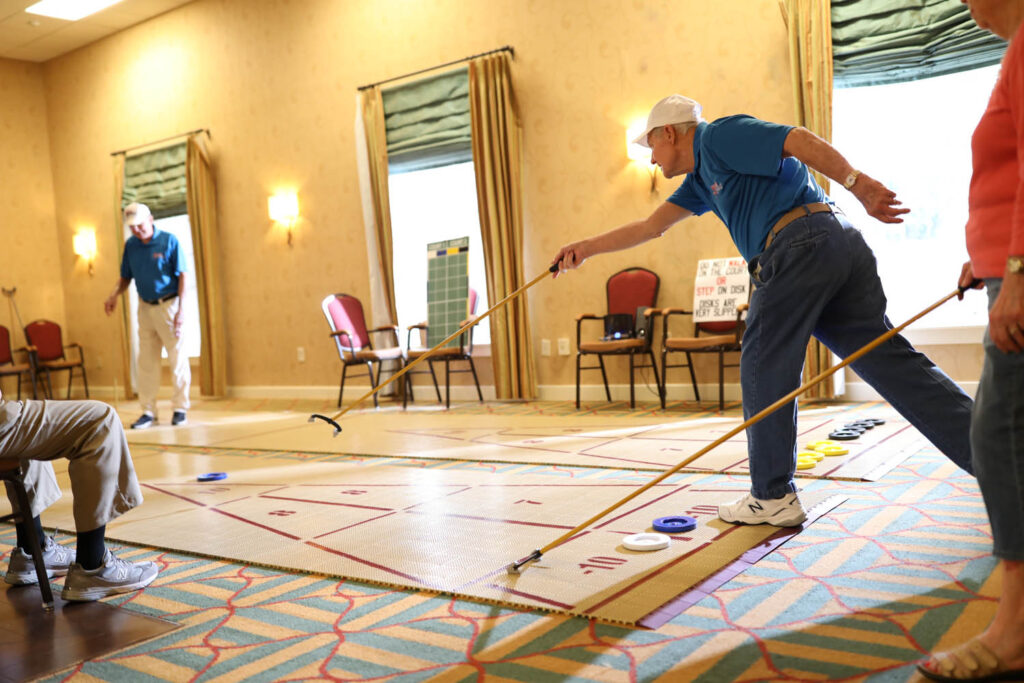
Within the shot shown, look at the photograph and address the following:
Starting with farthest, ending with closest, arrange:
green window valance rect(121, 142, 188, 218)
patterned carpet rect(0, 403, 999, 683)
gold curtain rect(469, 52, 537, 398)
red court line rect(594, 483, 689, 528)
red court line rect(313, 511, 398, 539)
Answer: green window valance rect(121, 142, 188, 218), gold curtain rect(469, 52, 537, 398), red court line rect(313, 511, 398, 539), red court line rect(594, 483, 689, 528), patterned carpet rect(0, 403, 999, 683)

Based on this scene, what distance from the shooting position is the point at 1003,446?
1360mm

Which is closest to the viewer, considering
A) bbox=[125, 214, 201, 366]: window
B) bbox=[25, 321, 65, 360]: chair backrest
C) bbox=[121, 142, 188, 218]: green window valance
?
bbox=[121, 142, 188, 218]: green window valance

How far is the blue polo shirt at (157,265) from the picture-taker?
6.34 metres

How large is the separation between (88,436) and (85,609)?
0.43 metres

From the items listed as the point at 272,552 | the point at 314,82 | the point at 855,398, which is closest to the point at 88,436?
the point at 272,552

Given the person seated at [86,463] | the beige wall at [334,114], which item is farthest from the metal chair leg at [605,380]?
the person seated at [86,463]

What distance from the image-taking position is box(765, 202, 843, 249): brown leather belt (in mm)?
2309

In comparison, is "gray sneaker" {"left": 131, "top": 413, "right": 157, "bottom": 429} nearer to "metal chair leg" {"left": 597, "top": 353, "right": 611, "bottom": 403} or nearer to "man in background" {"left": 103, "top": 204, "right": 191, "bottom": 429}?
"man in background" {"left": 103, "top": 204, "right": 191, "bottom": 429}

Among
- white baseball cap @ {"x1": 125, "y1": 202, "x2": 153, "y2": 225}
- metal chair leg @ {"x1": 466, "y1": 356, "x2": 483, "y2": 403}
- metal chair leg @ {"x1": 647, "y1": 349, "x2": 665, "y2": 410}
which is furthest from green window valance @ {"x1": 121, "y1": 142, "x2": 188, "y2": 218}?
metal chair leg @ {"x1": 647, "y1": 349, "x2": 665, "y2": 410}

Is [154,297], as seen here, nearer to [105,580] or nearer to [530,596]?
[105,580]

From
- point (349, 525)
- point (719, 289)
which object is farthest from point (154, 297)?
point (349, 525)

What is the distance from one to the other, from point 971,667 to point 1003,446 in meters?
0.36

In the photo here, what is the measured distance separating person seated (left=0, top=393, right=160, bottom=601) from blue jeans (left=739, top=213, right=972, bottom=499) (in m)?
1.64

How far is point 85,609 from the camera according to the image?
7.15 feet
